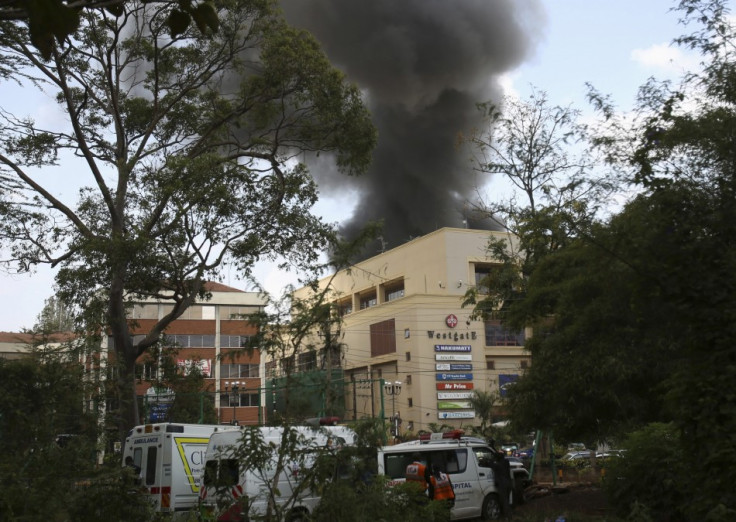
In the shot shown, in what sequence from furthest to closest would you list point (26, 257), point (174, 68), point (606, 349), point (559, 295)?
point (174, 68)
point (26, 257)
point (559, 295)
point (606, 349)

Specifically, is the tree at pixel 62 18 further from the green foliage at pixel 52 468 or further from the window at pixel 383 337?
the window at pixel 383 337

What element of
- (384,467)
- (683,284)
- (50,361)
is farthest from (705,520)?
(50,361)

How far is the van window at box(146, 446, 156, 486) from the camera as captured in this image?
14.3 m

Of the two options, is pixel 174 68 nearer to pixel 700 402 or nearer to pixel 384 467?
pixel 384 467

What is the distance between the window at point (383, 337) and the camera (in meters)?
58.3

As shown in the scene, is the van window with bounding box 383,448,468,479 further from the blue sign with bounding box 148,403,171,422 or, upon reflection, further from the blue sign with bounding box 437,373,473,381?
the blue sign with bounding box 437,373,473,381

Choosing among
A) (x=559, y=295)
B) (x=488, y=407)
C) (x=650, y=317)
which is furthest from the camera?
(x=488, y=407)

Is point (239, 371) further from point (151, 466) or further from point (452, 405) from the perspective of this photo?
point (151, 466)

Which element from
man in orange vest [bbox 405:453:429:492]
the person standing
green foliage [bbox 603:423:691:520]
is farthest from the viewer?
the person standing

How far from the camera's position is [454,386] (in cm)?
5550

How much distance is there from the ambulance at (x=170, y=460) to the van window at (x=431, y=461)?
10.8 feet

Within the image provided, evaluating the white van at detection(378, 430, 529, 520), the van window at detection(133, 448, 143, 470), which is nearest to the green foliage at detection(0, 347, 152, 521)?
the van window at detection(133, 448, 143, 470)

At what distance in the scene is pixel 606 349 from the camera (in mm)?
13312

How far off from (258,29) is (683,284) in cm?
1675
